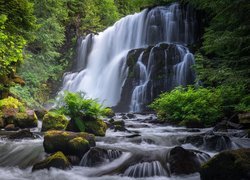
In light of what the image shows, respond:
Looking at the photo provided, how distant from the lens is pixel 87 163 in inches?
285

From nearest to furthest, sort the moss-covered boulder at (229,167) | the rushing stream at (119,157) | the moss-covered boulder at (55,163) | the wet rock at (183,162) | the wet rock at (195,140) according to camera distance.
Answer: the moss-covered boulder at (229,167), the wet rock at (183,162), the rushing stream at (119,157), the moss-covered boulder at (55,163), the wet rock at (195,140)

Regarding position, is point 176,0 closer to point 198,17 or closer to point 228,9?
point 198,17

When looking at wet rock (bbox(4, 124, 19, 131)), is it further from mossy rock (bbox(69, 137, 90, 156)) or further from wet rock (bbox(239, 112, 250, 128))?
wet rock (bbox(239, 112, 250, 128))

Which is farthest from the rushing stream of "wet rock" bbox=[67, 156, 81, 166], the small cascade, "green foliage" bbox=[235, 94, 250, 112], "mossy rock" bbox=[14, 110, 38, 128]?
"mossy rock" bbox=[14, 110, 38, 128]

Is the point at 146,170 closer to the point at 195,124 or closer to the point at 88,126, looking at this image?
the point at 88,126

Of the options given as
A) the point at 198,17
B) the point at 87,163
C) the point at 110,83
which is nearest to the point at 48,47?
the point at 110,83

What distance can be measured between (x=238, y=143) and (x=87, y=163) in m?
4.68

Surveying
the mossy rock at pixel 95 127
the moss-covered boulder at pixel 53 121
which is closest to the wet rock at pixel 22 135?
the moss-covered boulder at pixel 53 121

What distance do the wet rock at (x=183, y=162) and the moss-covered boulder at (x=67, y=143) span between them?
2264mm

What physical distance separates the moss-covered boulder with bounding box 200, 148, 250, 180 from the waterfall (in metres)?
14.5

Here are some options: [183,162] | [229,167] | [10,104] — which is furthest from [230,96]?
[10,104]

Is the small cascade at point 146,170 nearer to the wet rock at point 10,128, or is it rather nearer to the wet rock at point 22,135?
the wet rock at point 22,135

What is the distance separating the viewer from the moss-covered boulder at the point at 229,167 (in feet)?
17.8

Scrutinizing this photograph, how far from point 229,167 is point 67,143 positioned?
4.02 meters
